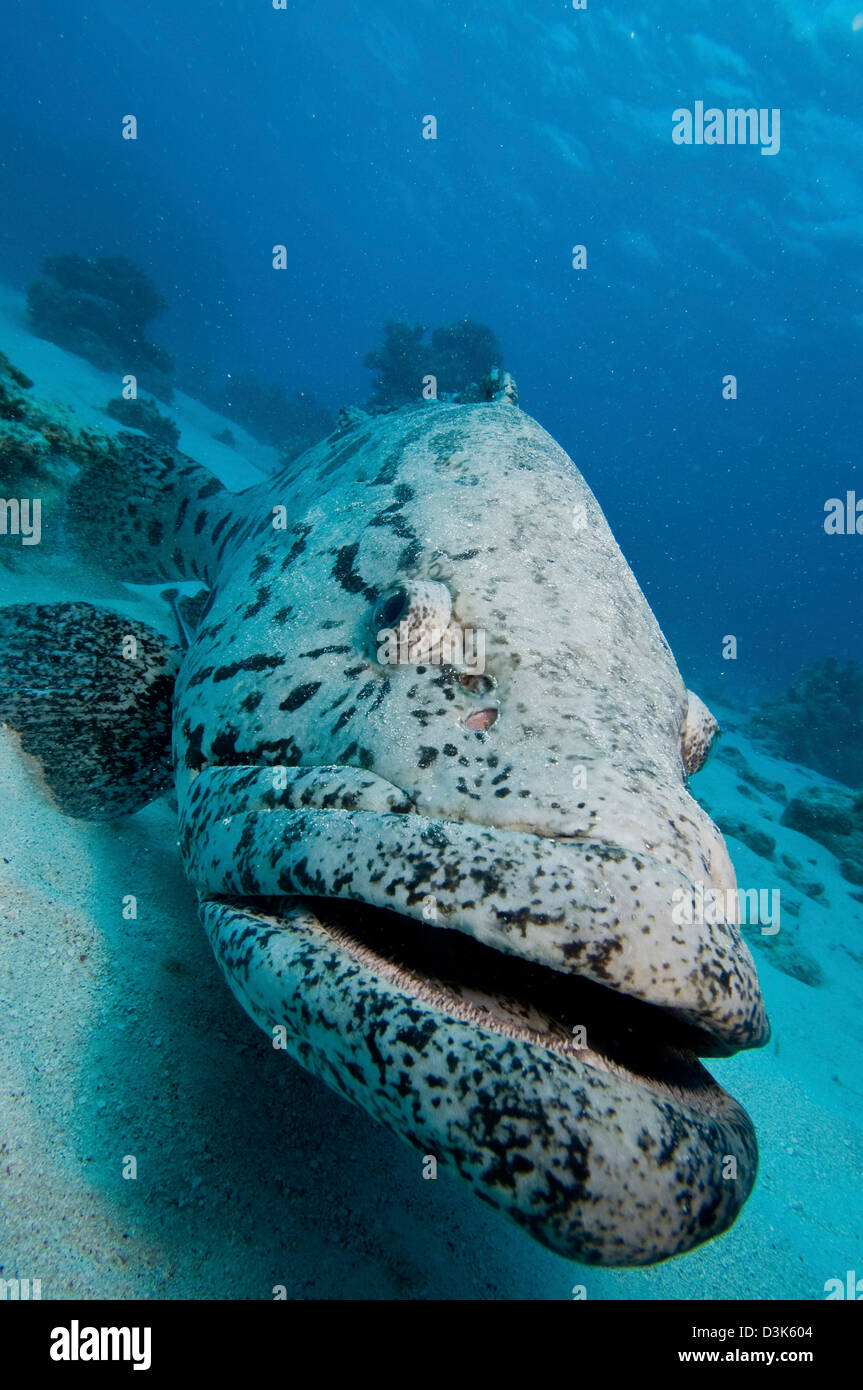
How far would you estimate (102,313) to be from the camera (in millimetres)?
23578

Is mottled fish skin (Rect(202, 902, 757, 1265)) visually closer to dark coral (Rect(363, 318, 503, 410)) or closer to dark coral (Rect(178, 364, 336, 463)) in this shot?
dark coral (Rect(363, 318, 503, 410))

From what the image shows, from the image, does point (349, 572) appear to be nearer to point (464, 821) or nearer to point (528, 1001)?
point (464, 821)

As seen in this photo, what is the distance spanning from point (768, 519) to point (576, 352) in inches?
2000

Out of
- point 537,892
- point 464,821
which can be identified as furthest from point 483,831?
point 537,892

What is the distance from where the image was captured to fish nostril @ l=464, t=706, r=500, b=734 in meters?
2.20

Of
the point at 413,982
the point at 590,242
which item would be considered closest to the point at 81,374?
the point at 413,982

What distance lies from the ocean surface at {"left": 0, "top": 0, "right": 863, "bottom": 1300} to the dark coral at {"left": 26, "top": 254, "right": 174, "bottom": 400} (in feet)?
3.26

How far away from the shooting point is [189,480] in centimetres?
668

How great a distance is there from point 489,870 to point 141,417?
66.8ft

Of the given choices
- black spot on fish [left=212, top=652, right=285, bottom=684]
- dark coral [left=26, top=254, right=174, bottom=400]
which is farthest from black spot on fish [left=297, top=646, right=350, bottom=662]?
dark coral [left=26, top=254, right=174, bottom=400]

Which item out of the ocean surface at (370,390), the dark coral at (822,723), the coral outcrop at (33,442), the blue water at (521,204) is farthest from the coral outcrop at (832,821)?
the blue water at (521,204)
